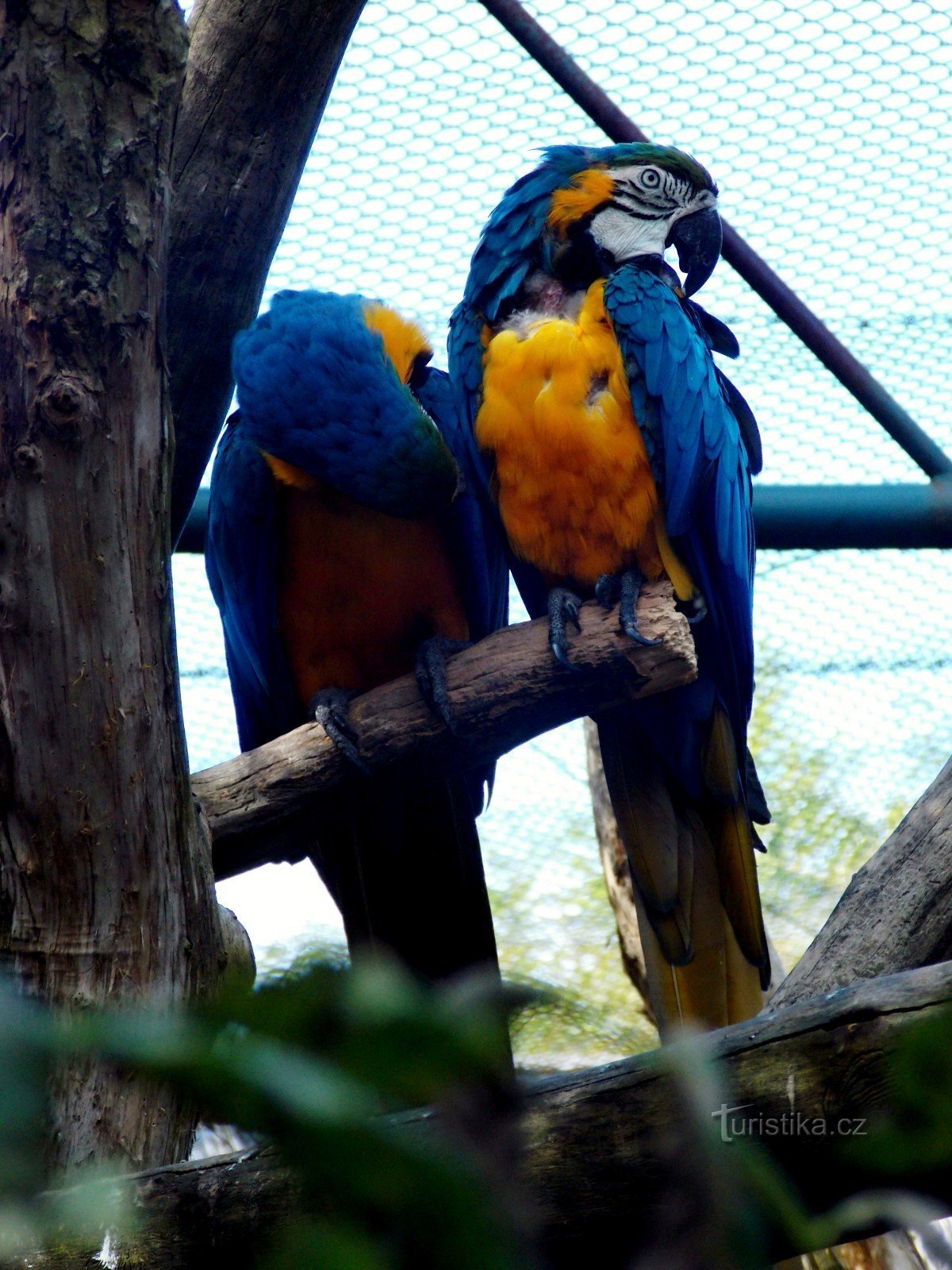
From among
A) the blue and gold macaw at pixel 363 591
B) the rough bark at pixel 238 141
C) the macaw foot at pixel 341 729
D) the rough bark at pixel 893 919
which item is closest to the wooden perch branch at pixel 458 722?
the macaw foot at pixel 341 729

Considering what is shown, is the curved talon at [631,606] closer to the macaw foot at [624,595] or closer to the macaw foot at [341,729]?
the macaw foot at [624,595]

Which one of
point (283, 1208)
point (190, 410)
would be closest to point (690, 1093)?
point (283, 1208)

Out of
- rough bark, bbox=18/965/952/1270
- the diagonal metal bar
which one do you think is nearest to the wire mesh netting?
the diagonal metal bar

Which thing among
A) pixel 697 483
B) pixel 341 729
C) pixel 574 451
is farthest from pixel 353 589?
pixel 697 483

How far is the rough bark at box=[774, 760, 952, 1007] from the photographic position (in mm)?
1453

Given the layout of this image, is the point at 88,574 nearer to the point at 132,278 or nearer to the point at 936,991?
the point at 132,278

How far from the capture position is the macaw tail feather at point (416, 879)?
1869 millimetres

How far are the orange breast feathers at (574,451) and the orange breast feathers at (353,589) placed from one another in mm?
185

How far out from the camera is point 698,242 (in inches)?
78.1

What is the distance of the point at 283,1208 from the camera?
1014 millimetres

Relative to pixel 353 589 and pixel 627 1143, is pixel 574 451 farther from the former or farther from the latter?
pixel 627 1143

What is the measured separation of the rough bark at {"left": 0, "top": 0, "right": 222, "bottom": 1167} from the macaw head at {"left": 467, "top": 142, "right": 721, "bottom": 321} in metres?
0.83

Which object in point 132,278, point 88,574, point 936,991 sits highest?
point 132,278

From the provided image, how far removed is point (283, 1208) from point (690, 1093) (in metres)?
0.78
